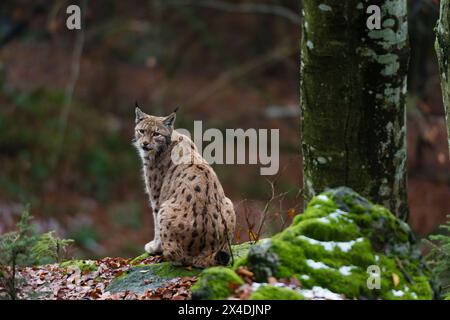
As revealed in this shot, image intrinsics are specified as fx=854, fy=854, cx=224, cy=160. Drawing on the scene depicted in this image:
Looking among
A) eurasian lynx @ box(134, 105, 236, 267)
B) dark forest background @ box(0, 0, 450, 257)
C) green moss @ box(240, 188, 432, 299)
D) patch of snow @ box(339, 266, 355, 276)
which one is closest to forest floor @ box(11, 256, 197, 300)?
eurasian lynx @ box(134, 105, 236, 267)

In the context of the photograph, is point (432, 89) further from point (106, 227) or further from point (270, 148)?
point (106, 227)

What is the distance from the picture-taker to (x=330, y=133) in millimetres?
6262

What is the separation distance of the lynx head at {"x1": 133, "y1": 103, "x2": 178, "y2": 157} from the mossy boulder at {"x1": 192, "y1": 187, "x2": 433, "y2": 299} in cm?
226

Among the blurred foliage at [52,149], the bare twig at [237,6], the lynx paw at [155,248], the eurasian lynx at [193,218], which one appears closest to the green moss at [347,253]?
the eurasian lynx at [193,218]

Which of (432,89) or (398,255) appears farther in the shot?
(432,89)

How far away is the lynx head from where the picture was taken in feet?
→ 24.2

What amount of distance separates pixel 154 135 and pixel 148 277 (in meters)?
1.41

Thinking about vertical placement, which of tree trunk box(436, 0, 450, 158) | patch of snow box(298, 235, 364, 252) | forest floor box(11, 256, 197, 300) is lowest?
forest floor box(11, 256, 197, 300)

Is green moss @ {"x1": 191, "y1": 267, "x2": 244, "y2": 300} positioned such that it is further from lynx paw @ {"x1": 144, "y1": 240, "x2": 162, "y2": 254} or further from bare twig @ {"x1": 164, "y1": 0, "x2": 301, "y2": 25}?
bare twig @ {"x1": 164, "y1": 0, "x2": 301, "y2": 25}

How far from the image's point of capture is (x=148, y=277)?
6.55m

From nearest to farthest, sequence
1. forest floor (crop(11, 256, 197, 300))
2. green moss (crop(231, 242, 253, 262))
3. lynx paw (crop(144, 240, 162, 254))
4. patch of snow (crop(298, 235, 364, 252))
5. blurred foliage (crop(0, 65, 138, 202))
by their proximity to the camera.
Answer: patch of snow (crop(298, 235, 364, 252)), forest floor (crop(11, 256, 197, 300)), green moss (crop(231, 242, 253, 262)), lynx paw (crop(144, 240, 162, 254)), blurred foliage (crop(0, 65, 138, 202))

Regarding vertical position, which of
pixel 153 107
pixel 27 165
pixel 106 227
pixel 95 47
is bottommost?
pixel 106 227

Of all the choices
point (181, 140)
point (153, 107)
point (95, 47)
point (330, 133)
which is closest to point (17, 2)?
point (95, 47)

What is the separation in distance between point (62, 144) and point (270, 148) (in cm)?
372
